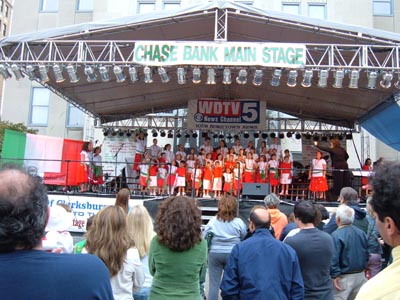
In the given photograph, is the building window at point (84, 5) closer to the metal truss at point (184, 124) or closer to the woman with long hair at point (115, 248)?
the metal truss at point (184, 124)

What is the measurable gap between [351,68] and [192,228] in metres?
7.61

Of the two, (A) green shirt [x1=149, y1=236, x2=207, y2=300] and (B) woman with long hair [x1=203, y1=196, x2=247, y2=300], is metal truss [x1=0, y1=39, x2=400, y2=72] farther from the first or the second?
(A) green shirt [x1=149, y1=236, x2=207, y2=300]

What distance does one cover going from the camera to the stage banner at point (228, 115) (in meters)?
14.8

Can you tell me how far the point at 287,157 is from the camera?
494 inches

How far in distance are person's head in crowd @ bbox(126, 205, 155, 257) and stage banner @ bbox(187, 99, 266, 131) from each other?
38.2 feet

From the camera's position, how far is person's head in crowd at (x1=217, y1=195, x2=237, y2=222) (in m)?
4.76

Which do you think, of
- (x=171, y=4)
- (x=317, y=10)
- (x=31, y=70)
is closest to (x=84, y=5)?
(x=171, y=4)

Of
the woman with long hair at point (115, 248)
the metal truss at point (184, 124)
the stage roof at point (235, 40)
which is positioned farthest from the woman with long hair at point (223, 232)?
the metal truss at point (184, 124)

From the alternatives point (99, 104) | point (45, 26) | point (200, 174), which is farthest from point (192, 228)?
point (45, 26)

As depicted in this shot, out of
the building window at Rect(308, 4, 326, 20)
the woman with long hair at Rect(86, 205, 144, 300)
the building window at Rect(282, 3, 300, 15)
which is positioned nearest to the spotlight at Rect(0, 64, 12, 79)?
the woman with long hair at Rect(86, 205, 144, 300)

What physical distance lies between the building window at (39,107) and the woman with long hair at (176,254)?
2066 cm

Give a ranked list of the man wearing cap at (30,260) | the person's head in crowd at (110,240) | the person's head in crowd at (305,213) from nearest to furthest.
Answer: the man wearing cap at (30,260), the person's head in crowd at (110,240), the person's head in crowd at (305,213)

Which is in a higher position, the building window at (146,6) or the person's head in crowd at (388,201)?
the building window at (146,6)

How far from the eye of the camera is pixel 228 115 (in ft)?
48.9
